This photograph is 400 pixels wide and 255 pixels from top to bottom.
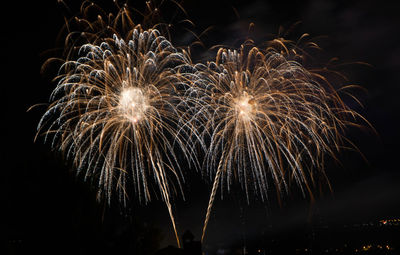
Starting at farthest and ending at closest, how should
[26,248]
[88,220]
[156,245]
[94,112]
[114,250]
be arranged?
[156,245] < [114,250] < [88,220] < [94,112] < [26,248]

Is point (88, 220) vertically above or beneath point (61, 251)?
above

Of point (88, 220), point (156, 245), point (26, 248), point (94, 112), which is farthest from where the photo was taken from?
point (156, 245)

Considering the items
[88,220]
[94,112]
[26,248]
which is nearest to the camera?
[26,248]

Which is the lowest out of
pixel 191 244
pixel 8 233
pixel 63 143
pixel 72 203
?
pixel 191 244

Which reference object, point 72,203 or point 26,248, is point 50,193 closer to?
point 72,203

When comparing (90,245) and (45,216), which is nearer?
(45,216)

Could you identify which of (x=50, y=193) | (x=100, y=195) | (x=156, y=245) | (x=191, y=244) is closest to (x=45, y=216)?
(x=50, y=193)

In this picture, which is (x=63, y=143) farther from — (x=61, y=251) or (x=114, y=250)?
(x=114, y=250)

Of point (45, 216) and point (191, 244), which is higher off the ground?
point (45, 216)

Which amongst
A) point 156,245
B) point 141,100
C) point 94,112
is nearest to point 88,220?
point 94,112
